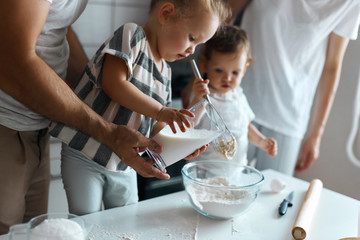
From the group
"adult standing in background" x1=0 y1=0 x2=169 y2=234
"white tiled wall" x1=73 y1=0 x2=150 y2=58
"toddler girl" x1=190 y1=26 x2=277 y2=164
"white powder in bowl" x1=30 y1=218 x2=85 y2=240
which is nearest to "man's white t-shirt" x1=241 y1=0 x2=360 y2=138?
"toddler girl" x1=190 y1=26 x2=277 y2=164

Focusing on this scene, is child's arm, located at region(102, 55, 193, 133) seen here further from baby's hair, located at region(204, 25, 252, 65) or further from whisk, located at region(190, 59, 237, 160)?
baby's hair, located at region(204, 25, 252, 65)

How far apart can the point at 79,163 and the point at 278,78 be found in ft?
3.26

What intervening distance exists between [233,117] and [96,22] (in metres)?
0.73

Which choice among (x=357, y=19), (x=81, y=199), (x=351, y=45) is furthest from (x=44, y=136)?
(x=351, y=45)

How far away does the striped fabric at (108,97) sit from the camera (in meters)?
0.97

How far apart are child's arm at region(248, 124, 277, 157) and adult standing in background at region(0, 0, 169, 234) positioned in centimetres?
64

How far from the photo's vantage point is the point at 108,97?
3.37 feet

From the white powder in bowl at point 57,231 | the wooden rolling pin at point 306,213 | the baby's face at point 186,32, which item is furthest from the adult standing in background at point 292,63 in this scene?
the white powder in bowl at point 57,231

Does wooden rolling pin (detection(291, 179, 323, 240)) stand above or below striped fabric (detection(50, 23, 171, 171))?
below

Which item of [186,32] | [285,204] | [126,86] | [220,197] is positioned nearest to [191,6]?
[186,32]

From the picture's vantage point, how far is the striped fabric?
3.18ft

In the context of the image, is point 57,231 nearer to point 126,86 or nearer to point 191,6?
point 126,86

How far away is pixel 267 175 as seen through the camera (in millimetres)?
1324

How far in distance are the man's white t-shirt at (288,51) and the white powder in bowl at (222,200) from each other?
31.9 inches
